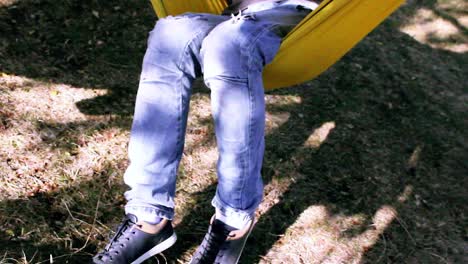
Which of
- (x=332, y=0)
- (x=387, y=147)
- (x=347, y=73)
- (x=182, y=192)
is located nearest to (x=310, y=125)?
(x=387, y=147)

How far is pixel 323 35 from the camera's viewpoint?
161 centimetres

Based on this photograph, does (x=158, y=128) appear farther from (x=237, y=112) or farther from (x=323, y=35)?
(x=323, y=35)

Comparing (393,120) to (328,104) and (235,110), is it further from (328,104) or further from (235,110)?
(235,110)

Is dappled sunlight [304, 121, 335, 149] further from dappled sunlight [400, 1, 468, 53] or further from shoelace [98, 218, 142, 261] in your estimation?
dappled sunlight [400, 1, 468, 53]

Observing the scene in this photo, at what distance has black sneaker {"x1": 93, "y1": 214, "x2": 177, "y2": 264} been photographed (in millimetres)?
1595

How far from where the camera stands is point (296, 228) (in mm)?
2016

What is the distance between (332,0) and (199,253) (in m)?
0.92

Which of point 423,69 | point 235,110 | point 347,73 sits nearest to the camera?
point 235,110

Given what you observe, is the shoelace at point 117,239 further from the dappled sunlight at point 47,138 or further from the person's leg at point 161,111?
the dappled sunlight at point 47,138

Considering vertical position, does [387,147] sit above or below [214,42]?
below

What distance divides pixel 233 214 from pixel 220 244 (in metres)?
0.12

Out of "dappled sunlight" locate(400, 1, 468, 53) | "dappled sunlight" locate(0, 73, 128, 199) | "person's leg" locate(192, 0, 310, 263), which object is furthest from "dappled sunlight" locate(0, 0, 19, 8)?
"dappled sunlight" locate(400, 1, 468, 53)

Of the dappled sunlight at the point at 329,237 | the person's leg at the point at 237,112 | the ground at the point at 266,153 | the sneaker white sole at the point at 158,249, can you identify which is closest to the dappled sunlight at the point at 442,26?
the ground at the point at 266,153

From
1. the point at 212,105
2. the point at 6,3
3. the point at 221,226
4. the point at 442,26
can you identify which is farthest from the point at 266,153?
the point at 442,26
